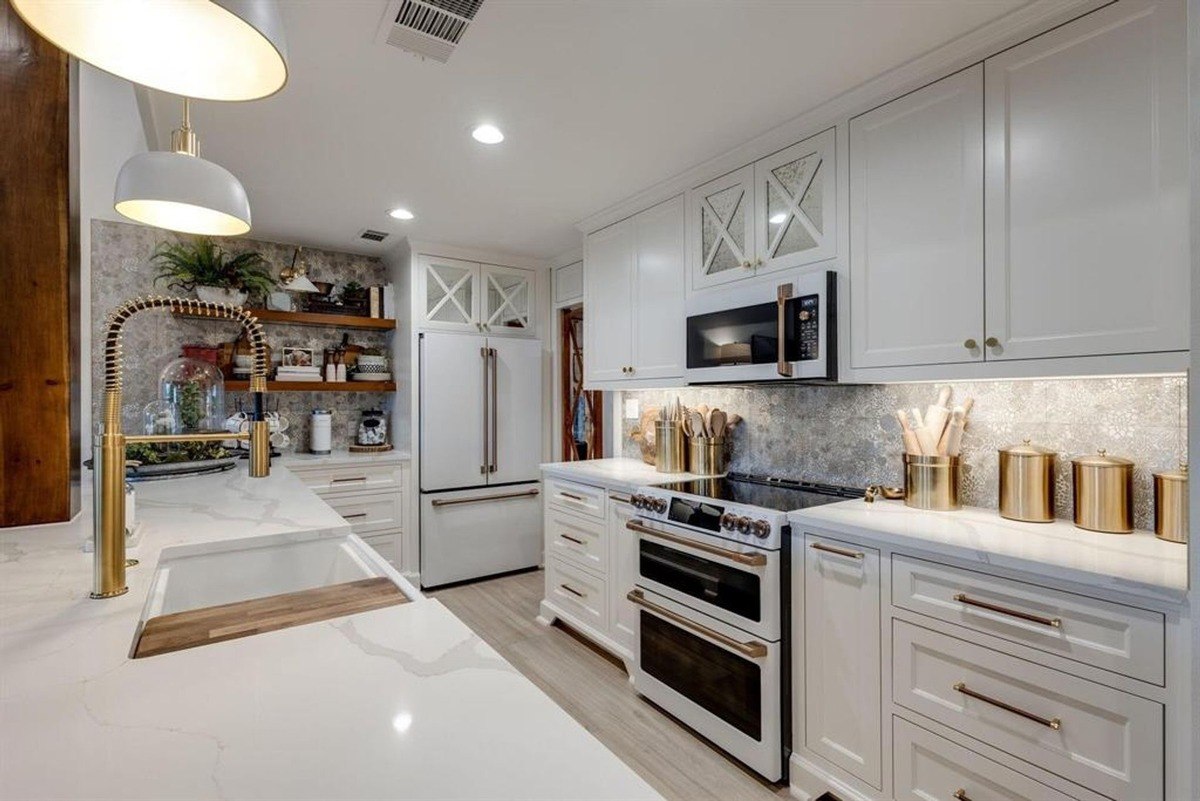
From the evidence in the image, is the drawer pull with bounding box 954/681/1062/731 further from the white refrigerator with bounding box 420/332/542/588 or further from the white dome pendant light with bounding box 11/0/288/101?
the white refrigerator with bounding box 420/332/542/588

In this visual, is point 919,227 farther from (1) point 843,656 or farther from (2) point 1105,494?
(1) point 843,656

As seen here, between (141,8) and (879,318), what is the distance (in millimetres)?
2001

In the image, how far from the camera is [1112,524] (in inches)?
60.4

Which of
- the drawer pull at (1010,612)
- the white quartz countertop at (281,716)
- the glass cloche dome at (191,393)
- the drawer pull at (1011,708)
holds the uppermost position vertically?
the glass cloche dome at (191,393)

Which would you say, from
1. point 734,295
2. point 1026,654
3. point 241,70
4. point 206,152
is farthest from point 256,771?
point 206,152

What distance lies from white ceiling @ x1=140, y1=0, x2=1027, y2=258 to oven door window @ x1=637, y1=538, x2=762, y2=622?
1.72 metres

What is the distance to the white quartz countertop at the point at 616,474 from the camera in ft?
8.64

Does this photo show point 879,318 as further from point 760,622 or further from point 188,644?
point 188,644

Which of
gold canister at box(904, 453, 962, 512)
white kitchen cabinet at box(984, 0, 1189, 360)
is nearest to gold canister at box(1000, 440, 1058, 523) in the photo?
gold canister at box(904, 453, 962, 512)

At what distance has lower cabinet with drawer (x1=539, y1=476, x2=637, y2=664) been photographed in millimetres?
2637

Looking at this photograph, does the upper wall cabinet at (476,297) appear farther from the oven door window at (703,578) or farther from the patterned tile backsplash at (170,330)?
the oven door window at (703,578)

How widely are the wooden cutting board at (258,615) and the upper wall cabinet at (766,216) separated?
6.19ft

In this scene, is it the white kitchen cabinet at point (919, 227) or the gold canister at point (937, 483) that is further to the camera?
the gold canister at point (937, 483)

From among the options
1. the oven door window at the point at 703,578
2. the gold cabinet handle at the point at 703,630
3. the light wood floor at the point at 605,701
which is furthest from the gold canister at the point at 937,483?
the light wood floor at the point at 605,701
